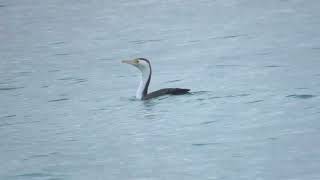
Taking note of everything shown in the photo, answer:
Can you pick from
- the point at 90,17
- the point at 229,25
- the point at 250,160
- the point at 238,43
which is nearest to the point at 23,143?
the point at 250,160

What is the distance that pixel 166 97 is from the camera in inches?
992

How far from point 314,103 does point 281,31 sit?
11.6 meters

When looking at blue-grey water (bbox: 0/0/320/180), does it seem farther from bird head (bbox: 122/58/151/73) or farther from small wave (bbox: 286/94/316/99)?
bird head (bbox: 122/58/151/73)

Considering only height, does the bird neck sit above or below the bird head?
below

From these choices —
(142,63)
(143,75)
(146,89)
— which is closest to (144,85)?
(146,89)

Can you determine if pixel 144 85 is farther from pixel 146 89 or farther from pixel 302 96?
pixel 302 96

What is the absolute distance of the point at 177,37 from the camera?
36.3 metres

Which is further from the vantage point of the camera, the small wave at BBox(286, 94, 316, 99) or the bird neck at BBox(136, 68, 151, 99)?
the bird neck at BBox(136, 68, 151, 99)

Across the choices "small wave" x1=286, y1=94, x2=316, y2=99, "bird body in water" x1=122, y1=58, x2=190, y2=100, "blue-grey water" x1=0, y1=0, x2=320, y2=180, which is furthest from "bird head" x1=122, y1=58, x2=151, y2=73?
"small wave" x1=286, y1=94, x2=316, y2=99

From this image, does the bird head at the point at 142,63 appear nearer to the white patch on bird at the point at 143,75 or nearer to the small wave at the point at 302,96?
the white patch on bird at the point at 143,75

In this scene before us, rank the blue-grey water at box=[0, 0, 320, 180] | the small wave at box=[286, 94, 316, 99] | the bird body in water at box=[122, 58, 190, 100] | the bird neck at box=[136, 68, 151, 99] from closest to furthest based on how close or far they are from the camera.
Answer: the blue-grey water at box=[0, 0, 320, 180] → the small wave at box=[286, 94, 316, 99] → the bird body in water at box=[122, 58, 190, 100] → the bird neck at box=[136, 68, 151, 99]

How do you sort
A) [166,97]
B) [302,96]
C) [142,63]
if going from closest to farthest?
[302,96]
[166,97]
[142,63]

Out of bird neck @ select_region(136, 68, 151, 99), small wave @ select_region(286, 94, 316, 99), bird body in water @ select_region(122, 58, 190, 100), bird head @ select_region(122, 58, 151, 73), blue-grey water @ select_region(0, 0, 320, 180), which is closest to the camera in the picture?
blue-grey water @ select_region(0, 0, 320, 180)

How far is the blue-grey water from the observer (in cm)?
1989
